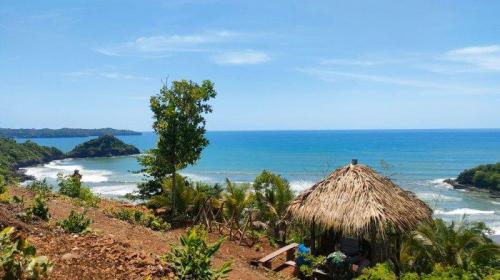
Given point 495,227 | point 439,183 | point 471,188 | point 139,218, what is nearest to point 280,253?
point 139,218

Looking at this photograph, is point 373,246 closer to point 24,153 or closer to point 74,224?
point 74,224

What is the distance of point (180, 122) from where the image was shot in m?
15.5

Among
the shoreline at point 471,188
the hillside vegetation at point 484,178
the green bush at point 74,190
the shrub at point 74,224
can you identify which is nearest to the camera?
the shrub at point 74,224

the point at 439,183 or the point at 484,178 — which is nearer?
the point at 484,178

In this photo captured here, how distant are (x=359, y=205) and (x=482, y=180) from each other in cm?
5278

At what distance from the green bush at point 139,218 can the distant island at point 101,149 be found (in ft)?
330

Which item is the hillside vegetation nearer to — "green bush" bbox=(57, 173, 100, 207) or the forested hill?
"green bush" bbox=(57, 173, 100, 207)

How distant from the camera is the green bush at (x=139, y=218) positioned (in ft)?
42.7

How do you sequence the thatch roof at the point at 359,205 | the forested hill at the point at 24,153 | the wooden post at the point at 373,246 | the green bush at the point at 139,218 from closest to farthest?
the thatch roof at the point at 359,205, the wooden post at the point at 373,246, the green bush at the point at 139,218, the forested hill at the point at 24,153

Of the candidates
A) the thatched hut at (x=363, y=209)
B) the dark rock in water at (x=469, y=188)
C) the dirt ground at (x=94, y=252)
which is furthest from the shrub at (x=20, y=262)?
the dark rock in water at (x=469, y=188)

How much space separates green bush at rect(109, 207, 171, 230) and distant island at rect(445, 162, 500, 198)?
161 feet

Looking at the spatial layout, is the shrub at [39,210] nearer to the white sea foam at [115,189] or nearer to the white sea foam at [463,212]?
the white sea foam at [463,212]

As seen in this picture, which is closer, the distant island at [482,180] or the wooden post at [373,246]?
the wooden post at [373,246]

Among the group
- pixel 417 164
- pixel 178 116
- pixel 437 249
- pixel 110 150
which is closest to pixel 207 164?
pixel 110 150
